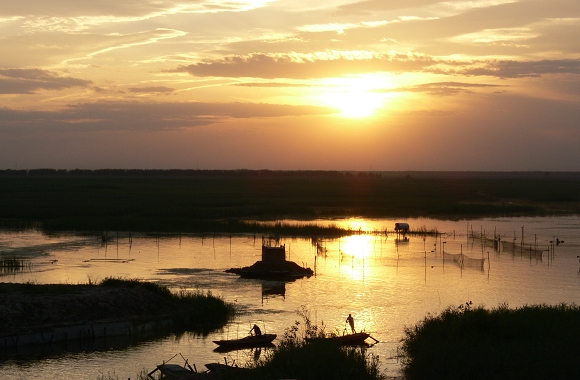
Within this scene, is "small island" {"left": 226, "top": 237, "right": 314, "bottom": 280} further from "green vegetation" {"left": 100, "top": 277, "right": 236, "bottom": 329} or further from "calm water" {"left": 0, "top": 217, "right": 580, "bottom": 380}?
"green vegetation" {"left": 100, "top": 277, "right": 236, "bottom": 329}

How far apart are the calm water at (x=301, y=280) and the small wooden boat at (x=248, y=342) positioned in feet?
1.30

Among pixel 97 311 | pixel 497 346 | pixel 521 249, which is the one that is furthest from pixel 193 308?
pixel 521 249

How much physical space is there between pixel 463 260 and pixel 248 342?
18.5 metres

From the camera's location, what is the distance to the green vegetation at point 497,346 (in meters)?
14.2

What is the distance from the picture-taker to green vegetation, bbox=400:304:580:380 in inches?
559

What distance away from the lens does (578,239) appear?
141 ft

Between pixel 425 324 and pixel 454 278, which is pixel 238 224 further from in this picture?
pixel 425 324

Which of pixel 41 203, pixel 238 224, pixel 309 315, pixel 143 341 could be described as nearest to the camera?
pixel 143 341

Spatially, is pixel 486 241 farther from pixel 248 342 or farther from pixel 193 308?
pixel 248 342

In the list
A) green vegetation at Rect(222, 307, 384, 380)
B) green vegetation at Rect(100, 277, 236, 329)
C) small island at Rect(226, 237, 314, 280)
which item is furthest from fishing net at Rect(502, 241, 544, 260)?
green vegetation at Rect(222, 307, 384, 380)

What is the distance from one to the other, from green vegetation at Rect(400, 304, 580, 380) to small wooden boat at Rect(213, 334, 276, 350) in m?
3.70

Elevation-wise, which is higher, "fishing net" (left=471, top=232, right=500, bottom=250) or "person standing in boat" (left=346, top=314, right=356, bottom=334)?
"fishing net" (left=471, top=232, right=500, bottom=250)

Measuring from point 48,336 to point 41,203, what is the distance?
4758cm

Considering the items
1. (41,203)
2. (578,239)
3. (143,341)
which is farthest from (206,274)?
(41,203)
